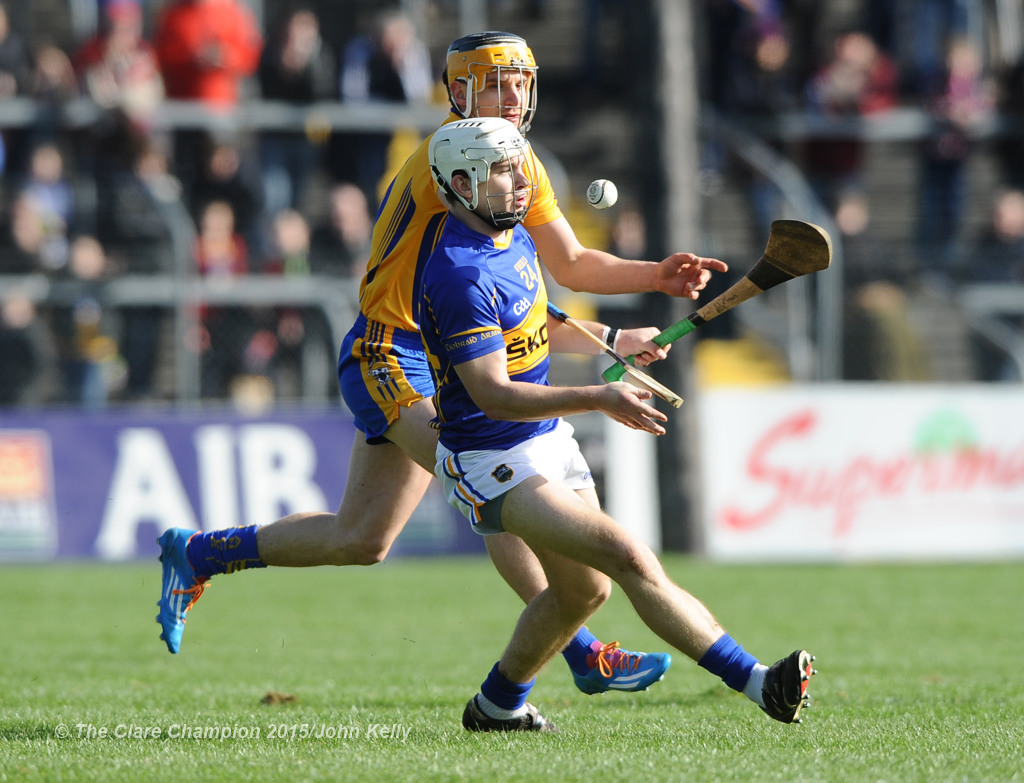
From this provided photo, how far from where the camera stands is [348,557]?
237 inches

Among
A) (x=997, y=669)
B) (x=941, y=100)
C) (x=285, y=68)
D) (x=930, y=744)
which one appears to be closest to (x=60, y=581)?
(x=285, y=68)

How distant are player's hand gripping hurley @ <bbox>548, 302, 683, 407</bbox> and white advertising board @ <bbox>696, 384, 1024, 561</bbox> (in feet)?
26.2

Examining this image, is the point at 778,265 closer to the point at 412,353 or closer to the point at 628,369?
the point at 628,369

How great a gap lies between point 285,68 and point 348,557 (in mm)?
9378

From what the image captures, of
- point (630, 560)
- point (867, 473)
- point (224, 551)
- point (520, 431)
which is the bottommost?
point (867, 473)

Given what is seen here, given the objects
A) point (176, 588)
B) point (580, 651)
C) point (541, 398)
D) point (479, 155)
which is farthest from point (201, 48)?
point (541, 398)

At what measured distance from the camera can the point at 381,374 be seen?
582cm

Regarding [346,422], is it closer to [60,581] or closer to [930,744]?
[60,581]

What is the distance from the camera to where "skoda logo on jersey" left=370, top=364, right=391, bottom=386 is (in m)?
5.80

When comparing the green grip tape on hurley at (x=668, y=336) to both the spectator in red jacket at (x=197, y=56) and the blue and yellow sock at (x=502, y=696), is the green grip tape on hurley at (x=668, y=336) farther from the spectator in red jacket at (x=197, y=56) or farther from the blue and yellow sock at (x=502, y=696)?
the spectator in red jacket at (x=197, y=56)

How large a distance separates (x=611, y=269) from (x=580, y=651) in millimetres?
1480

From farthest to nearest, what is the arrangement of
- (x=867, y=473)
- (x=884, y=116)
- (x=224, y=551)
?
Result: (x=884, y=116)
(x=867, y=473)
(x=224, y=551)

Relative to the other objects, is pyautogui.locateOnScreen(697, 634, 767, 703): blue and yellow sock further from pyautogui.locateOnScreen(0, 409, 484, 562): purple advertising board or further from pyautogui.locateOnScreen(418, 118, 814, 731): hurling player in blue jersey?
pyautogui.locateOnScreen(0, 409, 484, 562): purple advertising board

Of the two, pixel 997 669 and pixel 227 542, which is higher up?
pixel 227 542
